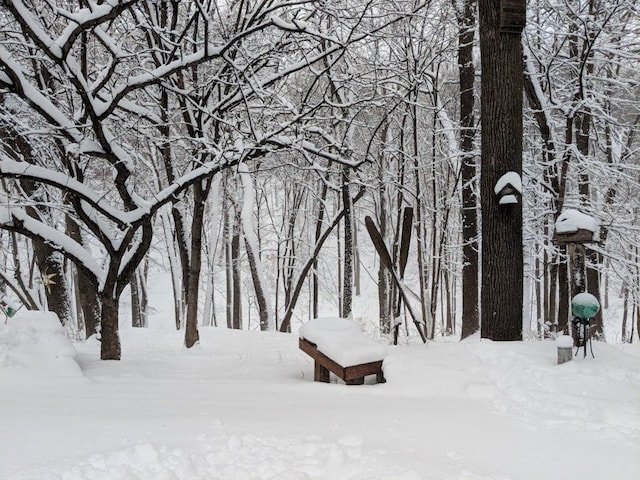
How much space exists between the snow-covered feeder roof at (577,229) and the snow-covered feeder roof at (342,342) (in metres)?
2.07

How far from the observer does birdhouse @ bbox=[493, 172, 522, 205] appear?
200 inches

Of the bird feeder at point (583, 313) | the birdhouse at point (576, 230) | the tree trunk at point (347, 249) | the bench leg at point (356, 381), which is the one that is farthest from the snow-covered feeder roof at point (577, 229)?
the tree trunk at point (347, 249)

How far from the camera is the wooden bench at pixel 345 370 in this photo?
4750 millimetres

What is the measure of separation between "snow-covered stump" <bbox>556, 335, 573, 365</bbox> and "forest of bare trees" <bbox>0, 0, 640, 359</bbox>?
523mm

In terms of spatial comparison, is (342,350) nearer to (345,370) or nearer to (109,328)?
(345,370)

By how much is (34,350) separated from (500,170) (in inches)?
204

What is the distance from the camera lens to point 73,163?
6293mm

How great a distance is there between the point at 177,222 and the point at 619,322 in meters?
26.2

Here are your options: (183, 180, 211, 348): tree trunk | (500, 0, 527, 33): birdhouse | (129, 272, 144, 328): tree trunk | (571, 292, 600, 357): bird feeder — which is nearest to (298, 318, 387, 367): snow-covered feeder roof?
(571, 292, 600, 357): bird feeder

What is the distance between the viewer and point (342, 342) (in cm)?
509

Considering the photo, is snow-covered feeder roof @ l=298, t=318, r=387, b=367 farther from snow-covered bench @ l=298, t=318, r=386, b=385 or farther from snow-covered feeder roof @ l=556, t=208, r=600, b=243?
snow-covered feeder roof @ l=556, t=208, r=600, b=243

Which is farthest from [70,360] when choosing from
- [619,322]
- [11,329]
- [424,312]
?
[619,322]

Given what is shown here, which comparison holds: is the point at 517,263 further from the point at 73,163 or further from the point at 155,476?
the point at 73,163

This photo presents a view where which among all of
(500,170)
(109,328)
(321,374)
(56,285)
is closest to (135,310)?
(56,285)
